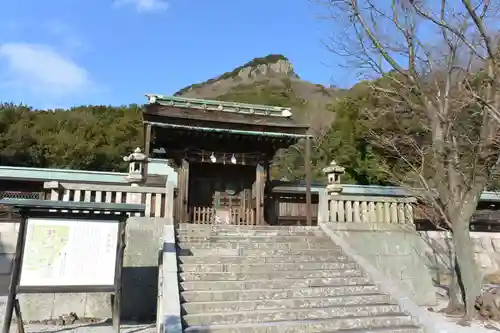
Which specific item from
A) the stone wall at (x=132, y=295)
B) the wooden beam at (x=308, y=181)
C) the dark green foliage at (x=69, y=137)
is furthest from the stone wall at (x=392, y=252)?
the dark green foliage at (x=69, y=137)

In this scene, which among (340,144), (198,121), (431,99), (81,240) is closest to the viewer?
(81,240)

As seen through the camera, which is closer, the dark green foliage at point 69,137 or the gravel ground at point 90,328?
the gravel ground at point 90,328

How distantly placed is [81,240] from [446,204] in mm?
7134

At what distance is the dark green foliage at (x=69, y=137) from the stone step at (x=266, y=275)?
26.9 meters

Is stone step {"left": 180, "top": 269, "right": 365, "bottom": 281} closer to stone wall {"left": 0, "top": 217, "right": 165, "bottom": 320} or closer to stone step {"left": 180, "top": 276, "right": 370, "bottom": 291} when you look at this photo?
stone step {"left": 180, "top": 276, "right": 370, "bottom": 291}

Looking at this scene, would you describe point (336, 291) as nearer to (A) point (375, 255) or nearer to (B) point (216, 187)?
(A) point (375, 255)

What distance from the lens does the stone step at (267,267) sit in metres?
7.27

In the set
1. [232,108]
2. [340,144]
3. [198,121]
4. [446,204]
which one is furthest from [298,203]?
[340,144]

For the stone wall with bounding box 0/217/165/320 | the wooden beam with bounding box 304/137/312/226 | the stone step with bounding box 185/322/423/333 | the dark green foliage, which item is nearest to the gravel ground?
the stone wall with bounding box 0/217/165/320

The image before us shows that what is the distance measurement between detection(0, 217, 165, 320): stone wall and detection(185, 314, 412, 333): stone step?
2.81 metres

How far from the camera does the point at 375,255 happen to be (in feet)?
31.4

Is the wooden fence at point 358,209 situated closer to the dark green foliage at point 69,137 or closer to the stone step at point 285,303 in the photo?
the stone step at point 285,303

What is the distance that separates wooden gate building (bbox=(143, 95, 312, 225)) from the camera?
12680mm

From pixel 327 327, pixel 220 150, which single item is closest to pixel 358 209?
pixel 327 327
